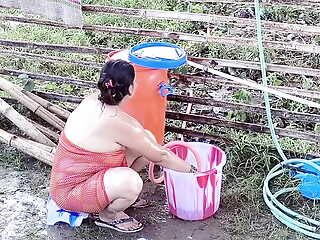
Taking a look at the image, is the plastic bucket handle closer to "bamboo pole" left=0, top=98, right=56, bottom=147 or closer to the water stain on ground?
the water stain on ground

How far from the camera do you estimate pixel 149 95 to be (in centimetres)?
363

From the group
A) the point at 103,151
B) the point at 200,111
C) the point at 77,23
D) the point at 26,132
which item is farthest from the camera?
the point at 200,111

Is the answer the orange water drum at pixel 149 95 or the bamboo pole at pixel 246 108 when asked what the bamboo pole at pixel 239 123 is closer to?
the bamboo pole at pixel 246 108

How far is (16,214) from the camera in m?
3.72

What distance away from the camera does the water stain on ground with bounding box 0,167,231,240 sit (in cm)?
351

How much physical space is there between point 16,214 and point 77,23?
1.27 meters

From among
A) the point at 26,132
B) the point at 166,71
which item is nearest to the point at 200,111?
the point at 166,71

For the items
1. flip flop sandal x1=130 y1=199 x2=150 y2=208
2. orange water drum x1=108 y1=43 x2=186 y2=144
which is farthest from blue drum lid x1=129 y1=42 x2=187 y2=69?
flip flop sandal x1=130 y1=199 x2=150 y2=208

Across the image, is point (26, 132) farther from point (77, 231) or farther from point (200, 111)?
point (200, 111)

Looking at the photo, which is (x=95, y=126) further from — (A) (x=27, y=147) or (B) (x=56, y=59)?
(B) (x=56, y=59)

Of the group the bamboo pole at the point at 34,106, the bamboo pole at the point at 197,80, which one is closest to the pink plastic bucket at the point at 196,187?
the bamboo pole at the point at 197,80

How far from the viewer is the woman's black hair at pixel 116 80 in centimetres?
320

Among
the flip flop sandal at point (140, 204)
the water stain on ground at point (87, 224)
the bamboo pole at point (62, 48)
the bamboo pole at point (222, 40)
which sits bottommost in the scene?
the water stain on ground at point (87, 224)

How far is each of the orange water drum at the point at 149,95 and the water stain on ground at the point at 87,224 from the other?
468 millimetres
